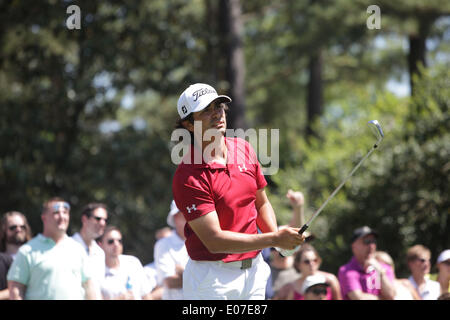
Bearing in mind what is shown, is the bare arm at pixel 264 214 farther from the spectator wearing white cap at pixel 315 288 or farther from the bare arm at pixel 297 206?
the spectator wearing white cap at pixel 315 288

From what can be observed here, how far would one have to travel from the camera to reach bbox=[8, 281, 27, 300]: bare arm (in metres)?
5.25

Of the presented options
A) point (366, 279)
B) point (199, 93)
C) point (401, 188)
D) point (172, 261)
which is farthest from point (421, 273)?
point (199, 93)

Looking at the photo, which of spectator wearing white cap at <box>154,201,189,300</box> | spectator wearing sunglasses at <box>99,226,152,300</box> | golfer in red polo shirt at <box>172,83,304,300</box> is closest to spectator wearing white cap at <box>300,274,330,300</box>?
spectator wearing white cap at <box>154,201,189,300</box>

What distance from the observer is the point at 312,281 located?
6.42 m

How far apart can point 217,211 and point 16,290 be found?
102 inches


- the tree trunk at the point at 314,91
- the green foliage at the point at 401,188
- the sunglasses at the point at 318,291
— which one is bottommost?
the sunglasses at the point at 318,291

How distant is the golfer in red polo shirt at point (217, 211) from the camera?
11.0ft

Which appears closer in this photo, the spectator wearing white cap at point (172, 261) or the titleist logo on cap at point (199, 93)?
the titleist logo on cap at point (199, 93)

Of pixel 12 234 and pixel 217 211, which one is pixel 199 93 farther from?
pixel 12 234

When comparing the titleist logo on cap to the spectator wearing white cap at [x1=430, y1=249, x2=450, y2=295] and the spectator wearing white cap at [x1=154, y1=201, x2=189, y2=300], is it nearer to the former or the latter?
the spectator wearing white cap at [x1=154, y1=201, x2=189, y2=300]

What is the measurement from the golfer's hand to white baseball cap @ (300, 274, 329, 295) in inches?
124

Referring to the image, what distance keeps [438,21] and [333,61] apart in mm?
7098

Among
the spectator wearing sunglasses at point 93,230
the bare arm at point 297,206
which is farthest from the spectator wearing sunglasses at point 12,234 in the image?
the bare arm at point 297,206
